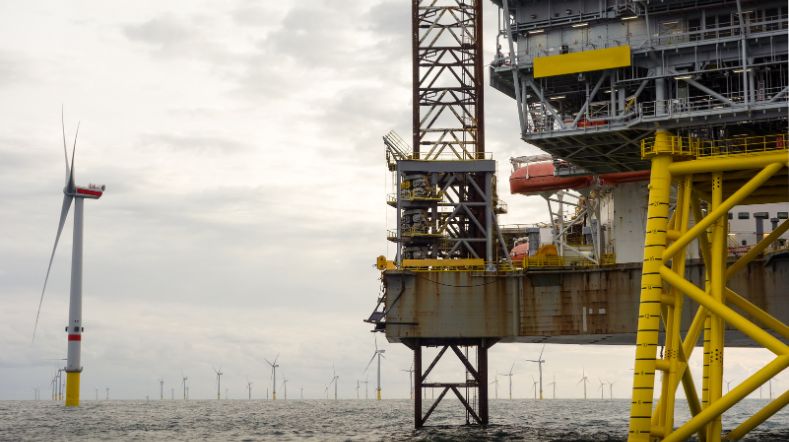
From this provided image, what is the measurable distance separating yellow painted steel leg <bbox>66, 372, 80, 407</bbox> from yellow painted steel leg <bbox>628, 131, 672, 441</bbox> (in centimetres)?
9377

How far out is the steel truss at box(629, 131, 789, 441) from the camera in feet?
113

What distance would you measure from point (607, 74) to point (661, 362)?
16078 mm

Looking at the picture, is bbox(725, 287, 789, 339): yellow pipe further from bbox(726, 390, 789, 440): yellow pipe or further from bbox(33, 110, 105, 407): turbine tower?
bbox(33, 110, 105, 407): turbine tower

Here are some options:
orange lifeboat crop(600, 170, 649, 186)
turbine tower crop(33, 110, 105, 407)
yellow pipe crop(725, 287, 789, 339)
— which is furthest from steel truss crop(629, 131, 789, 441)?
turbine tower crop(33, 110, 105, 407)

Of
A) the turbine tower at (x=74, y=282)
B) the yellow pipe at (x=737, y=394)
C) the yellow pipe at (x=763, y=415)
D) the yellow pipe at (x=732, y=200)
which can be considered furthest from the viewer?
the turbine tower at (x=74, y=282)

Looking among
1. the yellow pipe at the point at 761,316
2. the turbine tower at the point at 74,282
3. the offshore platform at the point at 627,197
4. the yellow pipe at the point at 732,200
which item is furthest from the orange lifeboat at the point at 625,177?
the turbine tower at the point at 74,282

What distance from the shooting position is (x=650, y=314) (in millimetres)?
35438

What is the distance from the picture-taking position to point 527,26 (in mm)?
50250

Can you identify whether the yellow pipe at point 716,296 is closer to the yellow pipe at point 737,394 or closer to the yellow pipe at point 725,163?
the yellow pipe at point 725,163

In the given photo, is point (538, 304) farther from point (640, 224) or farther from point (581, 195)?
point (581, 195)

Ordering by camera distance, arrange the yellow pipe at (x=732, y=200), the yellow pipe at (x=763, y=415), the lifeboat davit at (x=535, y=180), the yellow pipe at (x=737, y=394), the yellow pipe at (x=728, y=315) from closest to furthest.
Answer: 1. the yellow pipe at (x=737, y=394)
2. the yellow pipe at (x=728, y=315)
3. the yellow pipe at (x=732, y=200)
4. the yellow pipe at (x=763, y=415)
5. the lifeboat davit at (x=535, y=180)

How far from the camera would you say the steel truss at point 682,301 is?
3431 centimetres

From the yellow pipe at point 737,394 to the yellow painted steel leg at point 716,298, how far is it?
153 cm

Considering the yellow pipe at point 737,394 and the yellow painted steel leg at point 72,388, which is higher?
the yellow pipe at point 737,394
